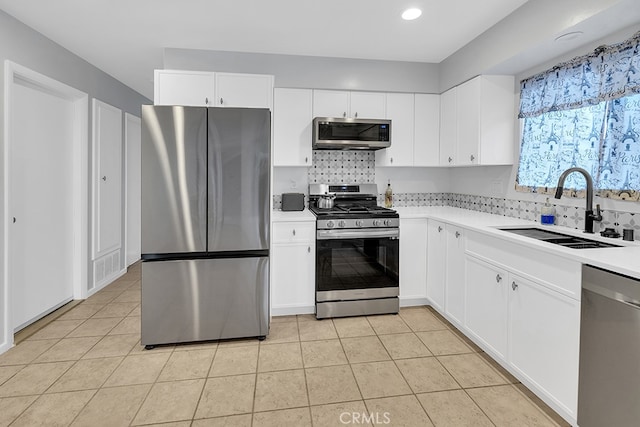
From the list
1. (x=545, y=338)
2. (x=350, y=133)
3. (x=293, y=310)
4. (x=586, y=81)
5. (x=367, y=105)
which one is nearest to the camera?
(x=545, y=338)

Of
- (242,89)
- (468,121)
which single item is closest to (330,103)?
(242,89)

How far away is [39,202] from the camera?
3.21 m

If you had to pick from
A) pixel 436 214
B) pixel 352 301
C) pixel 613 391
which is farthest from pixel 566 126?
pixel 352 301

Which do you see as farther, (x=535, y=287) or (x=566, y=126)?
(x=566, y=126)

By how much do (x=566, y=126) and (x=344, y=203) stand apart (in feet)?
6.58

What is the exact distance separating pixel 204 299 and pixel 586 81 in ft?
10.0

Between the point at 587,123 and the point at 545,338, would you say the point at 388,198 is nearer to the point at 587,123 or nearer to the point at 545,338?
the point at 587,123

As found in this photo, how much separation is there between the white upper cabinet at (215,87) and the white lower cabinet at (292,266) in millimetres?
1089

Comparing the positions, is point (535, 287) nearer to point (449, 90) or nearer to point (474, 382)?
point (474, 382)

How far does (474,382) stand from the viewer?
224 centimetres

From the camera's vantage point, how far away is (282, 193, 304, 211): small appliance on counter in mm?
3600

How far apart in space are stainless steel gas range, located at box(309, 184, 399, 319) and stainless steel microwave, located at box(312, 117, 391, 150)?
25.0 inches

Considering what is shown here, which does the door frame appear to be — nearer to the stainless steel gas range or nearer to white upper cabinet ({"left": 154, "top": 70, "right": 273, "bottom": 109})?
white upper cabinet ({"left": 154, "top": 70, "right": 273, "bottom": 109})

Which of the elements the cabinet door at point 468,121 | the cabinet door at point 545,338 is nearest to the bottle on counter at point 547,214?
the cabinet door at point 468,121
